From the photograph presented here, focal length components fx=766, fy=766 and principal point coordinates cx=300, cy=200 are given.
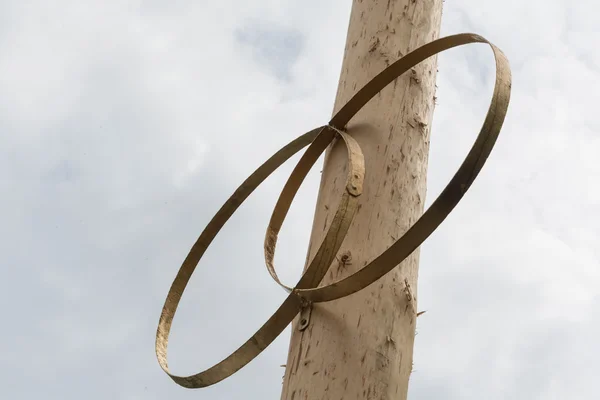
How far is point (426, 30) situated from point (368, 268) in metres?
1.22

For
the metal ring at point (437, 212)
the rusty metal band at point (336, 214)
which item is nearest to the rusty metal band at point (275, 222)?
the rusty metal band at point (336, 214)

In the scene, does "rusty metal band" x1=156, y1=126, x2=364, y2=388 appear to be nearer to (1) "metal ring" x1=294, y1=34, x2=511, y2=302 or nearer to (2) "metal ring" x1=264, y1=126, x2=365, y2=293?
(2) "metal ring" x1=264, y1=126, x2=365, y2=293

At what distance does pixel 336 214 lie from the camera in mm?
2311

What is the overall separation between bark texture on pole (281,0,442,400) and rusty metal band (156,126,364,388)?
0.07 m

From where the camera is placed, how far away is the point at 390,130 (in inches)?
102

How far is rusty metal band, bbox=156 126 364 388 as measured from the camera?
233cm

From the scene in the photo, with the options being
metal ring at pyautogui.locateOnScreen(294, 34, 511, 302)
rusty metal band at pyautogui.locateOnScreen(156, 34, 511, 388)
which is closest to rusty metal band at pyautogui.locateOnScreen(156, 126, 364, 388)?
rusty metal band at pyautogui.locateOnScreen(156, 34, 511, 388)

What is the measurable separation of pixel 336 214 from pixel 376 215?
0.15 meters

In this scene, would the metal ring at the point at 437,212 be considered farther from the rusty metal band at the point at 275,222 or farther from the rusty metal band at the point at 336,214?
the rusty metal band at the point at 275,222

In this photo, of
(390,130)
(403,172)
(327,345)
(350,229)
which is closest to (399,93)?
(390,130)

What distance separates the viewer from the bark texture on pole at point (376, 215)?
2127 mm

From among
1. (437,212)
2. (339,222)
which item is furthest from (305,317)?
(437,212)

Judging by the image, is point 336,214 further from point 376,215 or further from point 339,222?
point 376,215

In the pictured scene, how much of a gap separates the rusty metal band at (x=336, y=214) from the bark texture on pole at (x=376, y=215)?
0.06m
